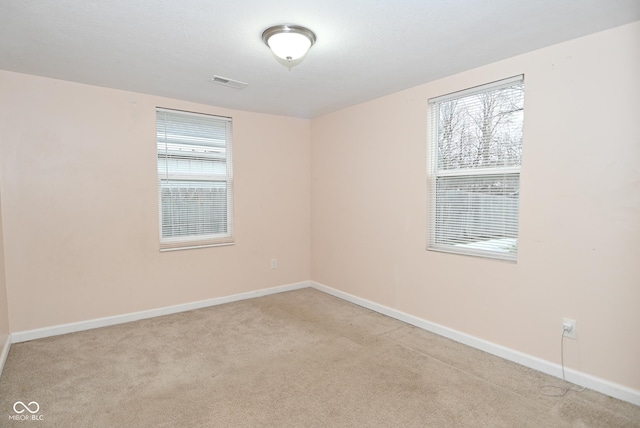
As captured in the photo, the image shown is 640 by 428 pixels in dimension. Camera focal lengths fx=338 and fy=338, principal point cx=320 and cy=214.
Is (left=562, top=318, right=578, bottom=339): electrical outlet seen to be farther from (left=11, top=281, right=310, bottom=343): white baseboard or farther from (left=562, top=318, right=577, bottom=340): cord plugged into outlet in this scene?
(left=11, top=281, right=310, bottom=343): white baseboard

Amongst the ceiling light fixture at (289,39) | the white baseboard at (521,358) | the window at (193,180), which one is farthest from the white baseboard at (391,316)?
the ceiling light fixture at (289,39)

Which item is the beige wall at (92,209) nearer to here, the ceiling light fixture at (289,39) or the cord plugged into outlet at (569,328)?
the ceiling light fixture at (289,39)

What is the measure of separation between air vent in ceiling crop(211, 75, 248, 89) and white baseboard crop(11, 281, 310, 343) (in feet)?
7.91

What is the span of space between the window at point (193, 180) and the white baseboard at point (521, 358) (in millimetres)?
2082

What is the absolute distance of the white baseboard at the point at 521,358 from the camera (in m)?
2.14

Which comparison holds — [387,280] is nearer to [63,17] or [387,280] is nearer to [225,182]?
[225,182]

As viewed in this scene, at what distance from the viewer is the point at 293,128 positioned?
180 inches

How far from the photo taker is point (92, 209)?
10.8ft

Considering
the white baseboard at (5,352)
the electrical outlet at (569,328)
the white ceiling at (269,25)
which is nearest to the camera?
the white ceiling at (269,25)

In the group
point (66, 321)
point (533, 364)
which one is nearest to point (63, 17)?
point (66, 321)

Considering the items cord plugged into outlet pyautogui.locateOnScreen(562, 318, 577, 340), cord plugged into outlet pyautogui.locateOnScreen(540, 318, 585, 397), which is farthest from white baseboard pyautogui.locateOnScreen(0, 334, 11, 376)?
cord plugged into outlet pyautogui.locateOnScreen(562, 318, 577, 340)

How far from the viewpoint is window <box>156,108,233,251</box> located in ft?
12.1

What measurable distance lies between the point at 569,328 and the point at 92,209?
4.12 meters

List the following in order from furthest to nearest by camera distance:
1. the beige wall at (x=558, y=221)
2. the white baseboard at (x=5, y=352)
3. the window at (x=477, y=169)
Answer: the window at (x=477, y=169)
the white baseboard at (x=5, y=352)
the beige wall at (x=558, y=221)
